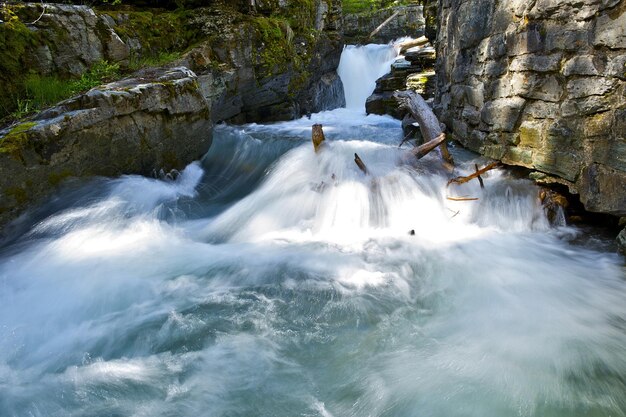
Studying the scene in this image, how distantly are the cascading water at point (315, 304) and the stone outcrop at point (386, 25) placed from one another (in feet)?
54.1

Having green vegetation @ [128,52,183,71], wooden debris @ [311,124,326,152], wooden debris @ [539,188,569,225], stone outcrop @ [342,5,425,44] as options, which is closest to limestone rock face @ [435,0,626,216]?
wooden debris @ [539,188,569,225]

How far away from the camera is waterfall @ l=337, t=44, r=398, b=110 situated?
49.5ft

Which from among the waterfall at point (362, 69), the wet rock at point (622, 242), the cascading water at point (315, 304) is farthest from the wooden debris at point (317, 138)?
the waterfall at point (362, 69)

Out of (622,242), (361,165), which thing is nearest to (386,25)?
(361,165)

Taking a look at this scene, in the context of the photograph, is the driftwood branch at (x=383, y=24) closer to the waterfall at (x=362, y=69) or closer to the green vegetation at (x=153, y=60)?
the waterfall at (x=362, y=69)

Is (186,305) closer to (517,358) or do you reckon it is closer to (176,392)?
(176,392)

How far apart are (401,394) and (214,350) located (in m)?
1.41

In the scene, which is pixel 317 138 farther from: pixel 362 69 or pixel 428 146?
pixel 362 69

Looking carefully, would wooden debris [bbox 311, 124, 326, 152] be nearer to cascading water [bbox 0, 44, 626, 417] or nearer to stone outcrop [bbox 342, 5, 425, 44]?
cascading water [bbox 0, 44, 626, 417]

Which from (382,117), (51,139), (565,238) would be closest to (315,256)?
(565,238)

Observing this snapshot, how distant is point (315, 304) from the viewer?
11.4 feet

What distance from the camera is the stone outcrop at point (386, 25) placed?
65.3 ft

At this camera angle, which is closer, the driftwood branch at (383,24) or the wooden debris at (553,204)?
the wooden debris at (553,204)

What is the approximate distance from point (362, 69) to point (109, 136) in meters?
12.8
